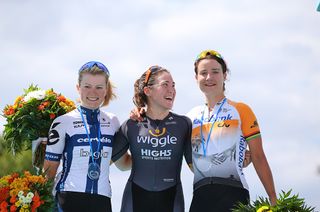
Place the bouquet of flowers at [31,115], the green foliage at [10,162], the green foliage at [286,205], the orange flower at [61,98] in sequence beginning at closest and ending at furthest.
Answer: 1. the green foliage at [286,205]
2. the bouquet of flowers at [31,115]
3. the orange flower at [61,98]
4. the green foliage at [10,162]

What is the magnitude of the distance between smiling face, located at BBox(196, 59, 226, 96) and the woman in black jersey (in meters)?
0.43

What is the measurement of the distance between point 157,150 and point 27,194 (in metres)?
1.74

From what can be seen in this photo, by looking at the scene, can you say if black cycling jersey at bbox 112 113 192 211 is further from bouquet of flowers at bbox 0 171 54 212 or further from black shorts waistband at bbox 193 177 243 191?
bouquet of flowers at bbox 0 171 54 212

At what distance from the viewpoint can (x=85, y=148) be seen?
25.8 ft

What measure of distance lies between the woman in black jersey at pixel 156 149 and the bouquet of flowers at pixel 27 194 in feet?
3.29

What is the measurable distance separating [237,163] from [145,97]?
1.60 metres

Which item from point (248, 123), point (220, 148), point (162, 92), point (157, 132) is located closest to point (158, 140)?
point (157, 132)

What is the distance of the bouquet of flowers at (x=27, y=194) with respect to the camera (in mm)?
7566

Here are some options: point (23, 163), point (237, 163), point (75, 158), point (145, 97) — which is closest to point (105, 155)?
point (75, 158)

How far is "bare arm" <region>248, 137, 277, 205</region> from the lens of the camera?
749 cm

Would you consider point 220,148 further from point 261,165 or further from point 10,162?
point 10,162

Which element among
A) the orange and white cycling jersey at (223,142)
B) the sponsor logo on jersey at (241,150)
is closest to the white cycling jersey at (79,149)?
the orange and white cycling jersey at (223,142)

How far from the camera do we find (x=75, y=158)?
25.8ft

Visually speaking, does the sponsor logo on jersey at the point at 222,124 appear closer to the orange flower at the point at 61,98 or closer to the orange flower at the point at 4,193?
the orange flower at the point at 61,98
